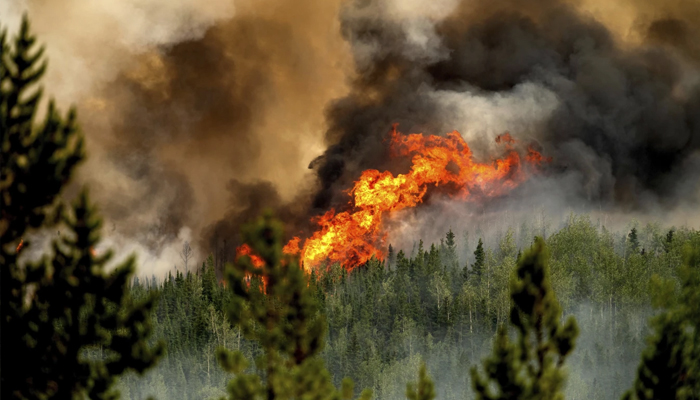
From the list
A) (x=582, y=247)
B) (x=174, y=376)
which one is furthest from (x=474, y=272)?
(x=174, y=376)

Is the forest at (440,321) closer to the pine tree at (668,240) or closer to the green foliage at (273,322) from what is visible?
the pine tree at (668,240)

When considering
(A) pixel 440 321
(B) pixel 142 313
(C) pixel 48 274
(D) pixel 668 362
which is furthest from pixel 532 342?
(A) pixel 440 321

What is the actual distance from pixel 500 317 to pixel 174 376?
73.7 metres

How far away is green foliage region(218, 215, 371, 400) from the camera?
28000mm

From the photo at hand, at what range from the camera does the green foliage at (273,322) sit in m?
28.0

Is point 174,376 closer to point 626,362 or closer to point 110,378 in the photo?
point 626,362

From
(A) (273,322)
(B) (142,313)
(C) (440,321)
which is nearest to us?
(B) (142,313)

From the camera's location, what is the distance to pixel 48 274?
21234mm

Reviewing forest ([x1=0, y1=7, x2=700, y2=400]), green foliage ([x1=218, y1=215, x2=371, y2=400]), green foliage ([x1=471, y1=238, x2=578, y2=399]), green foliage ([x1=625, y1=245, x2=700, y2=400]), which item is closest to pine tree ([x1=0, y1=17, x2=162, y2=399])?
forest ([x1=0, y1=7, x2=700, y2=400])

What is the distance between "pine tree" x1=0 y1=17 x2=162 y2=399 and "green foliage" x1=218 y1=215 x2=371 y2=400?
696 cm

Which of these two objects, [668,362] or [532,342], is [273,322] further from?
[668,362]

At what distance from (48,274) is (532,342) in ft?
84.5

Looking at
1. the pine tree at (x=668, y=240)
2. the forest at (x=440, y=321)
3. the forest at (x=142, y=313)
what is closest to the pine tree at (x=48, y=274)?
the forest at (x=142, y=313)

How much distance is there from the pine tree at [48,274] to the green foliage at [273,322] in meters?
6.96
